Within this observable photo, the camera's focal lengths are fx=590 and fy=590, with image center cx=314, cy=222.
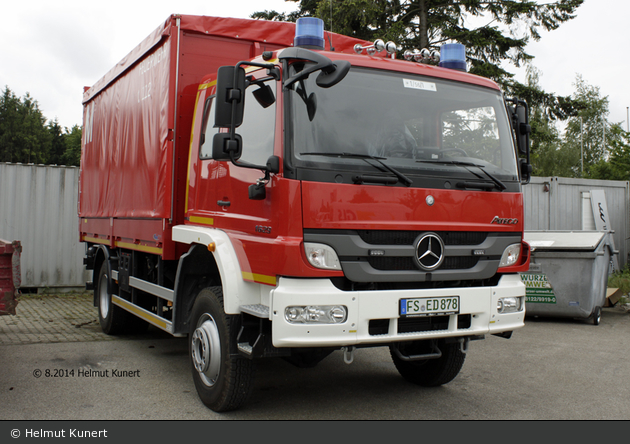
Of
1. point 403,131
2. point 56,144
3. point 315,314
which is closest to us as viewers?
point 315,314

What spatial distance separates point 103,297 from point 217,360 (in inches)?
160

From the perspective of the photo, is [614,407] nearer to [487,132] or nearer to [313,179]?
[487,132]

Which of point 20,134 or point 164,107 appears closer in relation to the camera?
point 164,107

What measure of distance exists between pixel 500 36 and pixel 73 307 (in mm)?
14334

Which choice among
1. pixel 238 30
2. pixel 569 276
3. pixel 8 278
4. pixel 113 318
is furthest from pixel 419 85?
pixel 569 276

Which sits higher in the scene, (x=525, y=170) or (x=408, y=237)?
(x=525, y=170)

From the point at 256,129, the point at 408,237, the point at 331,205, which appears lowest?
the point at 408,237

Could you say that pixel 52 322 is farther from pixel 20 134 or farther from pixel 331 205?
pixel 20 134

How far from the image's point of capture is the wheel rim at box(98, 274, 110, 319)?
7741 mm

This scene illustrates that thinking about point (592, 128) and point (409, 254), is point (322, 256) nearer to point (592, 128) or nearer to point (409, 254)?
point (409, 254)

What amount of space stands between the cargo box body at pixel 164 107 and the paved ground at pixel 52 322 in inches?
64.4

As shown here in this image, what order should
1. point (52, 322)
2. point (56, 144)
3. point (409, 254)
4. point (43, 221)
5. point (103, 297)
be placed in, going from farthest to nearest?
point (56, 144) → point (43, 221) → point (52, 322) → point (103, 297) → point (409, 254)

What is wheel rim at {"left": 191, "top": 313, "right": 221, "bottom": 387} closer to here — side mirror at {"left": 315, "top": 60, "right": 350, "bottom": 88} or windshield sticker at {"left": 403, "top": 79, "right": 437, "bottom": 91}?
side mirror at {"left": 315, "top": 60, "right": 350, "bottom": 88}

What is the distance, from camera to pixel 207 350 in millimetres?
4570
